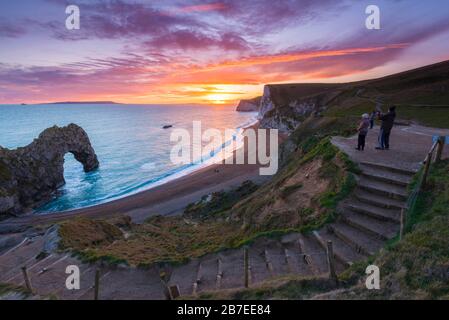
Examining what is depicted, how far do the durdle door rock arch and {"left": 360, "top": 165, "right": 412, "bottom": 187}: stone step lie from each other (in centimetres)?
3741

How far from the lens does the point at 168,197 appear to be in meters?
34.5

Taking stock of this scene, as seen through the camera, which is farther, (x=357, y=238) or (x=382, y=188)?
(x=382, y=188)

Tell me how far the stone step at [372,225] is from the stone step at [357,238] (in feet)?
0.51

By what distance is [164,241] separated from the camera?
16.1 meters

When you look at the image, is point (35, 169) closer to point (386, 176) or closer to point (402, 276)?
point (386, 176)

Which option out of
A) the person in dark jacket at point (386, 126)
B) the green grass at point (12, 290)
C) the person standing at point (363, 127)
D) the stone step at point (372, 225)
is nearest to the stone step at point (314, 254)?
the stone step at point (372, 225)

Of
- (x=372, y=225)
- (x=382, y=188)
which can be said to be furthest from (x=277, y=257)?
(x=382, y=188)

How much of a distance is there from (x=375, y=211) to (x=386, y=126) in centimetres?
698

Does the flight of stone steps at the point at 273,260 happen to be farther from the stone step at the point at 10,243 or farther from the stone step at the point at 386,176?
the stone step at the point at 10,243

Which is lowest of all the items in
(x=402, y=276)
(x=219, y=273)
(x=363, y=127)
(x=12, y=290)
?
(x=12, y=290)

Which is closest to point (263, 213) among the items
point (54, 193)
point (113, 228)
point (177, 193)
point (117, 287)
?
point (117, 287)

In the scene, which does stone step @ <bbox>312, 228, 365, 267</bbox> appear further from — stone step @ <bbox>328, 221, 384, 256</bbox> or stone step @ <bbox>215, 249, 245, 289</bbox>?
stone step @ <bbox>215, 249, 245, 289</bbox>
